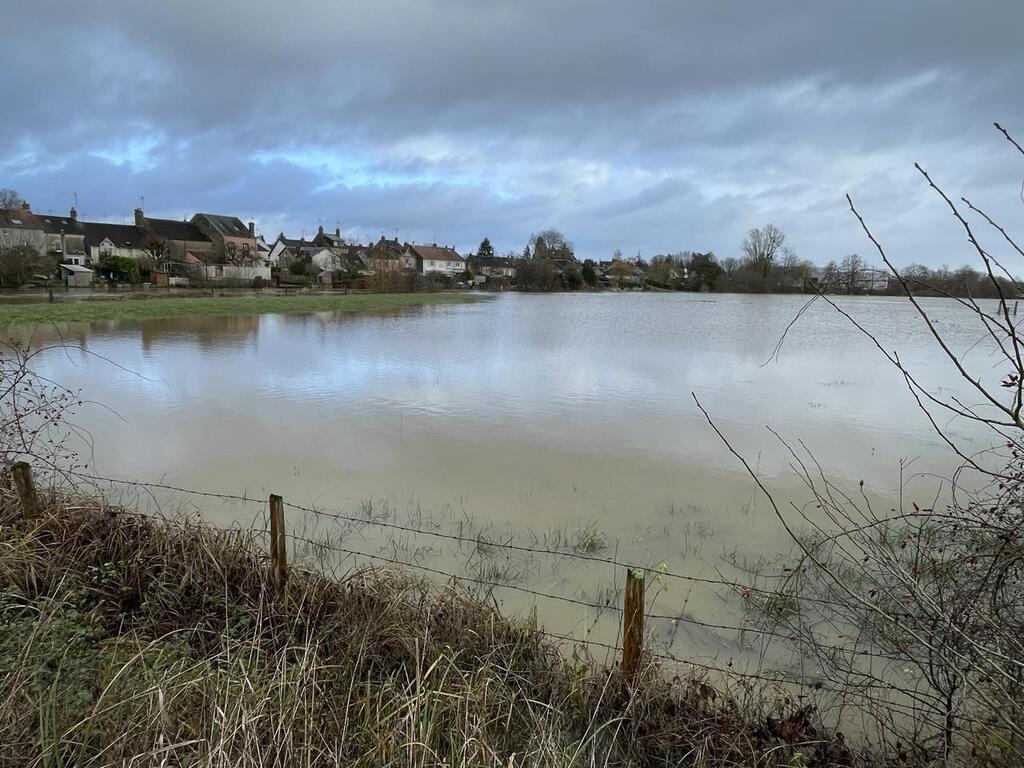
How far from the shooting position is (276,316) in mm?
33656

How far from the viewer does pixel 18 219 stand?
64.7 metres

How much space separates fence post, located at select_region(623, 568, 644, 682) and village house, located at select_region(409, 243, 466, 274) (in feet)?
344

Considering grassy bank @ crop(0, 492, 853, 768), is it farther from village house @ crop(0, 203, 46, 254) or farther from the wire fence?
village house @ crop(0, 203, 46, 254)

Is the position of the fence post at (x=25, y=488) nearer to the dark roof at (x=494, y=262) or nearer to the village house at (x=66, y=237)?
the village house at (x=66, y=237)

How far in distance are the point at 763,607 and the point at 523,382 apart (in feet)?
34.5

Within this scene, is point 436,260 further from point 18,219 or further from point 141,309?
point 141,309

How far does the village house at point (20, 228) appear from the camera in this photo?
197 ft

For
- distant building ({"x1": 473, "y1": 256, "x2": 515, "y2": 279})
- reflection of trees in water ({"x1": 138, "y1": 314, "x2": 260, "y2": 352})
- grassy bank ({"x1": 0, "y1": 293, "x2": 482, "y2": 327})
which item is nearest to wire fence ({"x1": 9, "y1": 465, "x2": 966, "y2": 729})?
reflection of trees in water ({"x1": 138, "y1": 314, "x2": 260, "y2": 352})

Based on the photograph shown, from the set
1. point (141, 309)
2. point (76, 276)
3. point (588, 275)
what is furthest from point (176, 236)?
point (588, 275)

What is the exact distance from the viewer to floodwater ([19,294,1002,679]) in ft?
18.6

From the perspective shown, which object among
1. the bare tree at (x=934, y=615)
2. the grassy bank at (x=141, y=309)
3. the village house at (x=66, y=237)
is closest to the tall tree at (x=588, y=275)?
the grassy bank at (x=141, y=309)

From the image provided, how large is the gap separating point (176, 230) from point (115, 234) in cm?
722

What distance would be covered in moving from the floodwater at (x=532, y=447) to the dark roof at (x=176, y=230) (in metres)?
67.4

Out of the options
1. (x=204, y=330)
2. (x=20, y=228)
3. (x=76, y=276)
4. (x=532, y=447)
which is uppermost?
(x=20, y=228)
